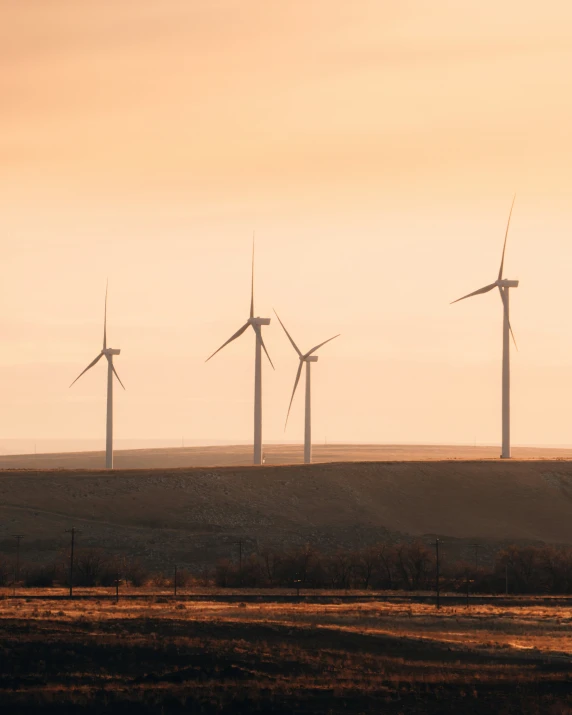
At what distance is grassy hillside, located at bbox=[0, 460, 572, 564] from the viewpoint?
104 meters

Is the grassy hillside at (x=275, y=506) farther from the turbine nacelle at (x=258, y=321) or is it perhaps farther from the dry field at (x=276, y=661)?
the dry field at (x=276, y=661)

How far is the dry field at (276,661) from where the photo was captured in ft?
131

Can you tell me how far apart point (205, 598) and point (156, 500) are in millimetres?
45056

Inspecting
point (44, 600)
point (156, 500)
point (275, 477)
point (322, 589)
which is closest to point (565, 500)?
point (275, 477)

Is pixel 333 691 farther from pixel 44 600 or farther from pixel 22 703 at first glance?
pixel 44 600

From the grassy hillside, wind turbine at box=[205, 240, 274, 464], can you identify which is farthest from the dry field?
wind turbine at box=[205, 240, 274, 464]

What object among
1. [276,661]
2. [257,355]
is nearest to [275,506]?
[257,355]

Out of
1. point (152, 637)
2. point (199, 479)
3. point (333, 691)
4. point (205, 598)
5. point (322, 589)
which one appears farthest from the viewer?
point (199, 479)

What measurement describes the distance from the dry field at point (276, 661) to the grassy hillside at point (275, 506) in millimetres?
38715

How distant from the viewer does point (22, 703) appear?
3891 cm

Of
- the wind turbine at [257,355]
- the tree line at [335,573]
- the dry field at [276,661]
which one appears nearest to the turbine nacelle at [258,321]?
the wind turbine at [257,355]

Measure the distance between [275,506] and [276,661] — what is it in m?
71.9

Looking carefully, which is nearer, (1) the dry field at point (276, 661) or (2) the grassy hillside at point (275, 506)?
(1) the dry field at point (276, 661)

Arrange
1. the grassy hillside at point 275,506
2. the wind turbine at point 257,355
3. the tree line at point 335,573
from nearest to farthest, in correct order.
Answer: the tree line at point 335,573
the grassy hillside at point 275,506
the wind turbine at point 257,355
